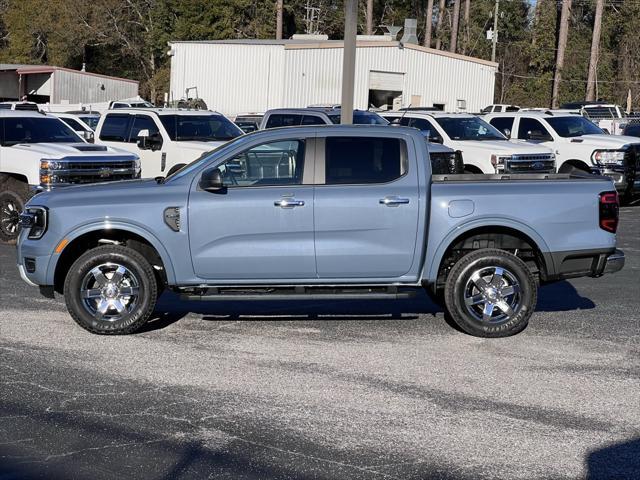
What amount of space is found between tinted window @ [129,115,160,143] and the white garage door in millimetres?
24931

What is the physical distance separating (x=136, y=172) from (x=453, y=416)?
983 centimetres

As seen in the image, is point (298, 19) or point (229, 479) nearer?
point (229, 479)

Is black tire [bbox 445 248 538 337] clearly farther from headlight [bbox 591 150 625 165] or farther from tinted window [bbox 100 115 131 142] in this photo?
headlight [bbox 591 150 625 165]

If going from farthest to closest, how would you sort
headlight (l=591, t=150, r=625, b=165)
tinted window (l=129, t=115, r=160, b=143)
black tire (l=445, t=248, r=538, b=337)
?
headlight (l=591, t=150, r=625, b=165)
tinted window (l=129, t=115, r=160, b=143)
black tire (l=445, t=248, r=538, b=337)

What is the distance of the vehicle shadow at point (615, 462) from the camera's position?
5.94 m

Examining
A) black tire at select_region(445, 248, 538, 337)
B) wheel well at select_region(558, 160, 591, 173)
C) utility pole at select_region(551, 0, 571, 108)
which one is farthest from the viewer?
utility pole at select_region(551, 0, 571, 108)

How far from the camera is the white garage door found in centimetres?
4334

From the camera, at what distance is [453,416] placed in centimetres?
698

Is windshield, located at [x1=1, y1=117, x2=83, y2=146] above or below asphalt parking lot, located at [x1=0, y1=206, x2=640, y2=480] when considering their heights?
above

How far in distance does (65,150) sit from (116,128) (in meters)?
4.04

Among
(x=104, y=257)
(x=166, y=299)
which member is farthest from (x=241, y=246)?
(x=166, y=299)

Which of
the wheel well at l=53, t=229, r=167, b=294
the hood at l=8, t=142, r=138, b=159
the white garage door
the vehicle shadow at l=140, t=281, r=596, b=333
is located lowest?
the vehicle shadow at l=140, t=281, r=596, b=333

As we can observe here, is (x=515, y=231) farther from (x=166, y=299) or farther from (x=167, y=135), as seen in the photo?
(x=167, y=135)

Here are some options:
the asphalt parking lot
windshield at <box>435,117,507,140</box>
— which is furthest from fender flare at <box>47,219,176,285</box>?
windshield at <box>435,117,507,140</box>
